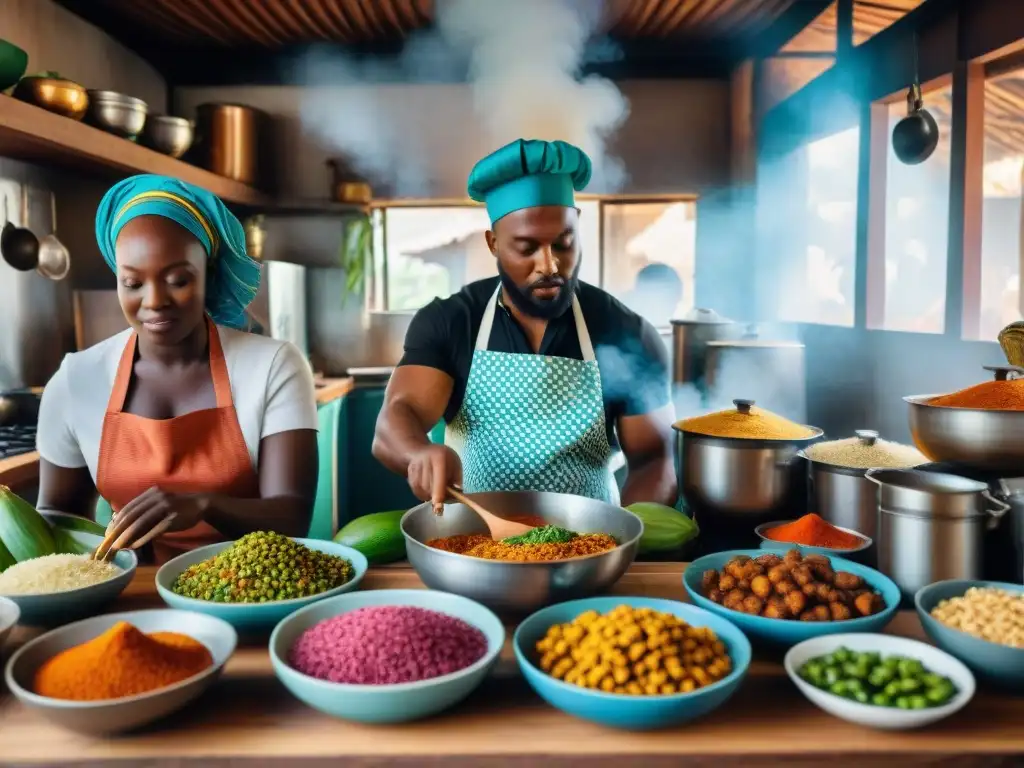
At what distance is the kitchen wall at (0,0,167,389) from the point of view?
3.36m

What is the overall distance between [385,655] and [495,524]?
0.49 m

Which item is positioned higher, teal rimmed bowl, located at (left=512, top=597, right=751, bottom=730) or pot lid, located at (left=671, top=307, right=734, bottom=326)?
pot lid, located at (left=671, top=307, right=734, bottom=326)

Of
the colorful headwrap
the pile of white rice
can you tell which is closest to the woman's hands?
the pile of white rice

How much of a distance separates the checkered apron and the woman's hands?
86 cm

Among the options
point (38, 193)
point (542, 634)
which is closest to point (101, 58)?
point (38, 193)

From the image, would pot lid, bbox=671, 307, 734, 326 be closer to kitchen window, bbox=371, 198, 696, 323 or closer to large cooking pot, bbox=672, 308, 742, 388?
large cooking pot, bbox=672, 308, 742, 388

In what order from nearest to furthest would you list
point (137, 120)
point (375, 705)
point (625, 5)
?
point (375, 705) < point (137, 120) < point (625, 5)

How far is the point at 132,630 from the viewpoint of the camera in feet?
3.08

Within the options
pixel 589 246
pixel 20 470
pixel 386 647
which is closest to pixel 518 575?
pixel 386 647

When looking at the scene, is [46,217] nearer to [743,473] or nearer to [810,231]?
[743,473]

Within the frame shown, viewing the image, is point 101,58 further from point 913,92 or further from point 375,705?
point 375,705

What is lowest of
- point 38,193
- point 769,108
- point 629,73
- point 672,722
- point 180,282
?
point 672,722

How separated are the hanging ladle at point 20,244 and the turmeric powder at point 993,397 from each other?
351 centimetres

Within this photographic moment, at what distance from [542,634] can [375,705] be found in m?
0.27
